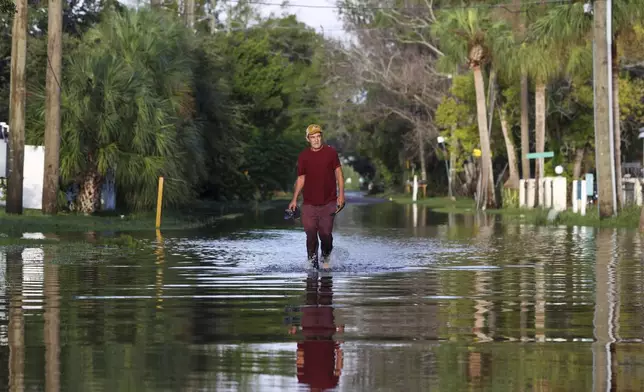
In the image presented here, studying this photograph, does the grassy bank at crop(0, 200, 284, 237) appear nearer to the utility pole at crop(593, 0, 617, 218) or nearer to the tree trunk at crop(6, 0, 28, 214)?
the tree trunk at crop(6, 0, 28, 214)

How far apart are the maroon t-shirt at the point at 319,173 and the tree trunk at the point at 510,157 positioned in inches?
1760

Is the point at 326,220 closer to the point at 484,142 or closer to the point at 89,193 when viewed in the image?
the point at 89,193

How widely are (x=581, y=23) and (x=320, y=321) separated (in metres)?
32.8

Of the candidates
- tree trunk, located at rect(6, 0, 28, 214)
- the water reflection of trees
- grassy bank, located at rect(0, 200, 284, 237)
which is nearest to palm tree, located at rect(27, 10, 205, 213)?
grassy bank, located at rect(0, 200, 284, 237)

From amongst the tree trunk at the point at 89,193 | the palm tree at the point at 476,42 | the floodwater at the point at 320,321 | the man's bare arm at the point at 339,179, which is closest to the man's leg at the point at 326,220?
the man's bare arm at the point at 339,179

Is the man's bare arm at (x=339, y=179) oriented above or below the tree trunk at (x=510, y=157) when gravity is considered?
below

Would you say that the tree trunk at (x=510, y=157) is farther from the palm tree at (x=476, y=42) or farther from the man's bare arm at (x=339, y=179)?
the man's bare arm at (x=339, y=179)

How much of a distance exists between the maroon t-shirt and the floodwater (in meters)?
1.08

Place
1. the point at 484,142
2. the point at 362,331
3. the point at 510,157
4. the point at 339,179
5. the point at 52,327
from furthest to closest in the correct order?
the point at 510,157 → the point at 484,142 → the point at 339,179 → the point at 52,327 → the point at 362,331

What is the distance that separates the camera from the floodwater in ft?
31.0

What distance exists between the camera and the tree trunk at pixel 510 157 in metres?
63.9

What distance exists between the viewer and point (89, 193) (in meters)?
41.4

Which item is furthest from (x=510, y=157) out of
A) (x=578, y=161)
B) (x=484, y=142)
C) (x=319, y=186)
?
(x=319, y=186)

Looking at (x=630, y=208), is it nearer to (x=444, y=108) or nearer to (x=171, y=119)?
(x=171, y=119)
